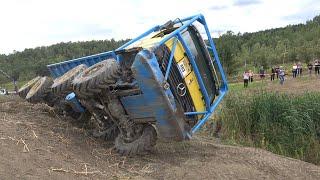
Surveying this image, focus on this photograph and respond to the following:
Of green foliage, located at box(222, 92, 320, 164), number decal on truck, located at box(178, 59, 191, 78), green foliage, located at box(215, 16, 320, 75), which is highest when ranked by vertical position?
number decal on truck, located at box(178, 59, 191, 78)

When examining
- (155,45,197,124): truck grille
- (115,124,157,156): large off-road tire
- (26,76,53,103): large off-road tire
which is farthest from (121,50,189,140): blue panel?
(26,76,53,103): large off-road tire

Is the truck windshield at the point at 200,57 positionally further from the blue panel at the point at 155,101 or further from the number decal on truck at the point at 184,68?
the blue panel at the point at 155,101

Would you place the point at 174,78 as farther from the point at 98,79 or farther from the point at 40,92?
the point at 40,92

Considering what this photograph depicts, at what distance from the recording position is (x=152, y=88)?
21.2 ft

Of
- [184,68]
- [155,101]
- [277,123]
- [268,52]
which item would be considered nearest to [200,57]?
[184,68]

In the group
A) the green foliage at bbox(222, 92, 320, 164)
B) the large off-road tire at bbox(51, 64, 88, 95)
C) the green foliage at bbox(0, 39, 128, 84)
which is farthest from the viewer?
the green foliage at bbox(0, 39, 128, 84)

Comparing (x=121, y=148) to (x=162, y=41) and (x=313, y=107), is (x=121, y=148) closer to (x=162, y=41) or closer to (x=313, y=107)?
(x=162, y=41)

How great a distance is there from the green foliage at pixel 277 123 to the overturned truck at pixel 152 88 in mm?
3052

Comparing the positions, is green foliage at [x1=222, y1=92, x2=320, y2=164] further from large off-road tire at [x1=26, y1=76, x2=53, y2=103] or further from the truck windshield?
large off-road tire at [x1=26, y1=76, x2=53, y2=103]

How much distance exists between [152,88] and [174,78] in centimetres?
86

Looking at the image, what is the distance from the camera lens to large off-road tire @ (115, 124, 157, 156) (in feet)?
23.3

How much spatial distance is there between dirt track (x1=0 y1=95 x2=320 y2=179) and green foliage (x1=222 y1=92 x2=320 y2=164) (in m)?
2.65

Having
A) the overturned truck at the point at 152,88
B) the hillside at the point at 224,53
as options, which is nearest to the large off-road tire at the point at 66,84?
the overturned truck at the point at 152,88

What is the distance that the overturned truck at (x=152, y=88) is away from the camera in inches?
257
